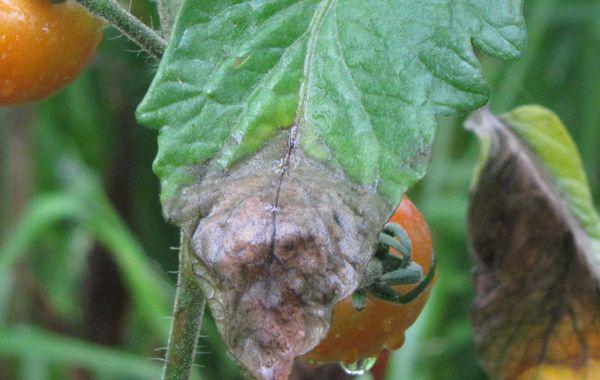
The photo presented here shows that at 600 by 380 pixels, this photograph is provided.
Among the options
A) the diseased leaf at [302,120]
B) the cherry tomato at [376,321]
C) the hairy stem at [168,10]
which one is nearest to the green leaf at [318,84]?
the diseased leaf at [302,120]

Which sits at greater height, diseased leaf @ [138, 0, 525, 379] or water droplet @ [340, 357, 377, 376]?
diseased leaf @ [138, 0, 525, 379]

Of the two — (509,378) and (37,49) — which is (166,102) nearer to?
(37,49)

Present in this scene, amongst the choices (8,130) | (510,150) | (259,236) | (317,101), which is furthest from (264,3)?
(8,130)

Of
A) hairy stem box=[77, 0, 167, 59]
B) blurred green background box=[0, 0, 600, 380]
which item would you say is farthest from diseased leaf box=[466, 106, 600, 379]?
blurred green background box=[0, 0, 600, 380]

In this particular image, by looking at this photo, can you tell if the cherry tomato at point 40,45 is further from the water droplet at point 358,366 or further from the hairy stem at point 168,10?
the water droplet at point 358,366

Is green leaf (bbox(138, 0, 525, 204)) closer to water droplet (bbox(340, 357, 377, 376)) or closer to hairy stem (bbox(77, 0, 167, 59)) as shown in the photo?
hairy stem (bbox(77, 0, 167, 59))

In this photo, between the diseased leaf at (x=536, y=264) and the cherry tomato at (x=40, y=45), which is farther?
the diseased leaf at (x=536, y=264)
